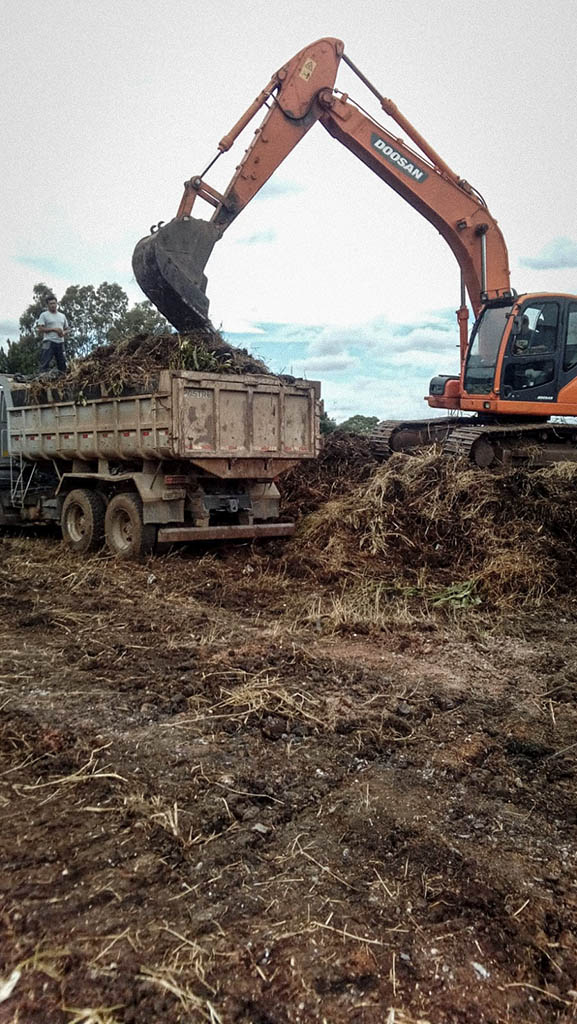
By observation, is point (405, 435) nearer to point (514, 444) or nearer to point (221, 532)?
point (514, 444)

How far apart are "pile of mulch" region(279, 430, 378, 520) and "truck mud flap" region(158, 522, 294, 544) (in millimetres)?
736

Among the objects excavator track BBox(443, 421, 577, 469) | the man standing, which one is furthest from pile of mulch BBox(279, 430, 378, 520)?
the man standing

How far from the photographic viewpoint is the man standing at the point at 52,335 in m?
12.6

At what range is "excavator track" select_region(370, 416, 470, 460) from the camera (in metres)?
12.5

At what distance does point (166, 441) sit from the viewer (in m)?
8.76

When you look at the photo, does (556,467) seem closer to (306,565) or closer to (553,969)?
(306,565)

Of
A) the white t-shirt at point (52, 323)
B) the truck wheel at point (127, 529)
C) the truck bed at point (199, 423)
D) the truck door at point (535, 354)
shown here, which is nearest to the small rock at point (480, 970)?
the truck bed at point (199, 423)

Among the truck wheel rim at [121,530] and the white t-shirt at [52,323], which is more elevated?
the white t-shirt at [52,323]

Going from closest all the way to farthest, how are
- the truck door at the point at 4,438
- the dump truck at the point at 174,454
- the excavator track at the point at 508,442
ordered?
1. the dump truck at the point at 174,454
2. the excavator track at the point at 508,442
3. the truck door at the point at 4,438

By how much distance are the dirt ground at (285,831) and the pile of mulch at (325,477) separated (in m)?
4.73

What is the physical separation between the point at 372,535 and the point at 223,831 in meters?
5.96

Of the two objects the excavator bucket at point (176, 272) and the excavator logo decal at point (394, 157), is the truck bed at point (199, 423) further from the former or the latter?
the excavator logo decal at point (394, 157)

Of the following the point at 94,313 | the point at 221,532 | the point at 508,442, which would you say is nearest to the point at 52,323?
the point at 221,532

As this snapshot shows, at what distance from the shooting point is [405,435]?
503 inches
